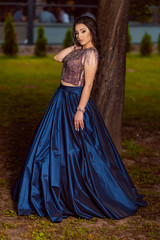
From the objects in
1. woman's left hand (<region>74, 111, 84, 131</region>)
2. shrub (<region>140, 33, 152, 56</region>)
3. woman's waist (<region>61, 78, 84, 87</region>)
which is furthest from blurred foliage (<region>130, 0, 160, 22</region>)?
shrub (<region>140, 33, 152, 56</region>)

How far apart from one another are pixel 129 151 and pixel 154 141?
85cm

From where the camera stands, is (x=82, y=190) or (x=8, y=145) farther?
(x=8, y=145)

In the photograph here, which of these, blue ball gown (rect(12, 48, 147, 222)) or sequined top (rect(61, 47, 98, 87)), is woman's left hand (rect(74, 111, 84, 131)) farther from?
sequined top (rect(61, 47, 98, 87))

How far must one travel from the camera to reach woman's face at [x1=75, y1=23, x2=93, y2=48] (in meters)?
4.30

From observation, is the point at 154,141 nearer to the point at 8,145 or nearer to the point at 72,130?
the point at 8,145

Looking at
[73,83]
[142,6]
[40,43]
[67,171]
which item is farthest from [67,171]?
[40,43]

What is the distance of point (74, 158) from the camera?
4336mm

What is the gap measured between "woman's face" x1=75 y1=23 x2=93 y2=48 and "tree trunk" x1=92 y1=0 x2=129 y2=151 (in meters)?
1.60

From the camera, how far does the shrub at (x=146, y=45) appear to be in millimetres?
17562

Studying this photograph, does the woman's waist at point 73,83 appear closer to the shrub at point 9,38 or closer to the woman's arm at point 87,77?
the woman's arm at point 87,77

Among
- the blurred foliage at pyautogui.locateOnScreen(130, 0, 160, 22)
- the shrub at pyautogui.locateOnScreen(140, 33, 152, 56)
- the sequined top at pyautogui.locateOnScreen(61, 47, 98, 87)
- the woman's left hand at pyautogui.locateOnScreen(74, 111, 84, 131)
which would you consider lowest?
the shrub at pyautogui.locateOnScreen(140, 33, 152, 56)

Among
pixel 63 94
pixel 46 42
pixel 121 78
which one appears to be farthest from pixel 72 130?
pixel 46 42

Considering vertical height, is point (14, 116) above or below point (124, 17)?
below

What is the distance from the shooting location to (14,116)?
872cm
